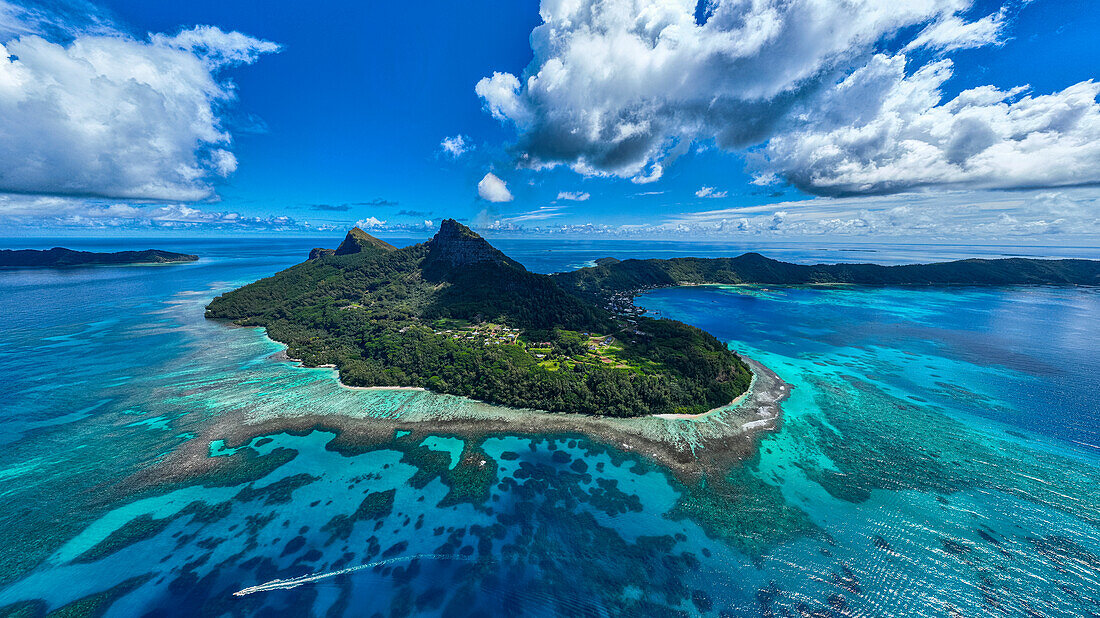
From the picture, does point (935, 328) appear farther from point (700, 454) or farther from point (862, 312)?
point (700, 454)

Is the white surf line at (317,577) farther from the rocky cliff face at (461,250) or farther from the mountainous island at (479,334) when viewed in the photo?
the rocky cliff face at (461,250)

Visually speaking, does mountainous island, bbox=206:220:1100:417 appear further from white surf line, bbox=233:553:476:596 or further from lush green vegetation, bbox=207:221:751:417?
white surf line, bbox=233:553:476:596

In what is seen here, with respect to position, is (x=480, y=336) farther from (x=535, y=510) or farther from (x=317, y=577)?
(x=317, y=577)

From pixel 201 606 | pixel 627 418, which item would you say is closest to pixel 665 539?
pixel 627 418

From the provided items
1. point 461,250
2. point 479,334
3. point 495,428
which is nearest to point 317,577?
point 495,428

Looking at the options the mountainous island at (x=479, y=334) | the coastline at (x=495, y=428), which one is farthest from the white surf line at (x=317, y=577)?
the mountainous island at (x=479, y=334)

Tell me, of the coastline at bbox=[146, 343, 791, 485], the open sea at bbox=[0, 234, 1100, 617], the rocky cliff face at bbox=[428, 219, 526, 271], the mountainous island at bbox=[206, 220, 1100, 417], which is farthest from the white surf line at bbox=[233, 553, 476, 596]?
the rocky cliff face at bbox=[428, 219, 526, 271]
